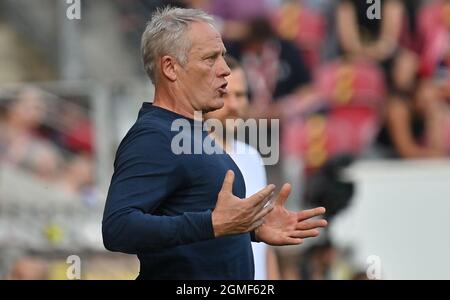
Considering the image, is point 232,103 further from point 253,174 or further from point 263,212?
point 263,212

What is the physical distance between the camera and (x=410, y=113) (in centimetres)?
849

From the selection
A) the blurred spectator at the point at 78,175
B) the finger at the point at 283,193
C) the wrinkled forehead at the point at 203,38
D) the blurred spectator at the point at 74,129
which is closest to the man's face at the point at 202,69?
the wrinkled forehead at the point at 203,38

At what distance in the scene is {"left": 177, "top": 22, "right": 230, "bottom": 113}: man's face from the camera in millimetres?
3295

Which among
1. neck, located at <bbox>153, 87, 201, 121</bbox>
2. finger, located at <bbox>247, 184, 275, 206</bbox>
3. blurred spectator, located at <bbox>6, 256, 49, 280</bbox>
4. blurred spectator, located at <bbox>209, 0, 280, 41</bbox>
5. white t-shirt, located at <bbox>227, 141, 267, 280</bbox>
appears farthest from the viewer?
blurred spectator, located at <bbox>209, 0, 280, 41</bbox>

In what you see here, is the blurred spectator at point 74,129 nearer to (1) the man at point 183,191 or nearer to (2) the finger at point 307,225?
(1) the man at point 183,191

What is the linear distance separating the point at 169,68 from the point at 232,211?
0.53 metres

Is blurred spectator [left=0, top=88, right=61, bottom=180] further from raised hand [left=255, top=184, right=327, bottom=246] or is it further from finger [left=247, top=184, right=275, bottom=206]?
finger [left=247, top=184, right=275, bottom=206]

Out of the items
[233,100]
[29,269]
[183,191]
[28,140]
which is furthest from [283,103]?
[183,191]

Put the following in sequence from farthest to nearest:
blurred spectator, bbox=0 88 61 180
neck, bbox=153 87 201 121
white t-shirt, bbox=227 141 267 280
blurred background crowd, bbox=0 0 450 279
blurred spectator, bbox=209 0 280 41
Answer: blurred spectator, bbox=209 0 280 41
blurred spectator, bbox=0 88 61 180
blurred background crowd, bbox=0 0 450 279
white t-shirt, bbox=227 141 267 280
neck, bbox=153 87 201 121

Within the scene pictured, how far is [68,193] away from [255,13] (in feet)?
6.37

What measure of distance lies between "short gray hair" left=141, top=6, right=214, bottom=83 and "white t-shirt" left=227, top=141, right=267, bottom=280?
1.23m

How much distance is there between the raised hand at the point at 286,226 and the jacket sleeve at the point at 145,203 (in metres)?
0.32

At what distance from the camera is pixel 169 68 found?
331cm

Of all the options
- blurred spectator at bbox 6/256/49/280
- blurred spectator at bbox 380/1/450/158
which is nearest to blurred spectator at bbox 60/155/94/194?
blurred spectator at bbox 6/256/49/280
